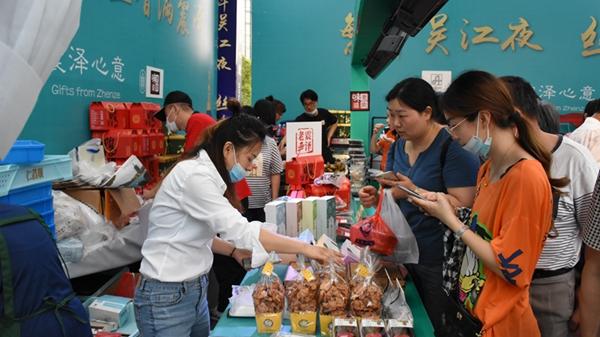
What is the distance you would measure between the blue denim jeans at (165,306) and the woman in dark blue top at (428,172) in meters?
1.08

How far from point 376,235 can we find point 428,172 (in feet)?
1.38

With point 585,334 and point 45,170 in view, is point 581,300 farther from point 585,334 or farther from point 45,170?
point 45,170

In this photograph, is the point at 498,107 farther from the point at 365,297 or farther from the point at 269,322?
the point at 269,322

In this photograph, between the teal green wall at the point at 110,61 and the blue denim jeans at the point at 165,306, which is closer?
the blue denim jeans at the point at 165,306

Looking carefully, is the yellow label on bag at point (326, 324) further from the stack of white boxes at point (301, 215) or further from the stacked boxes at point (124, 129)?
the stacked boxes at point (124, 129)

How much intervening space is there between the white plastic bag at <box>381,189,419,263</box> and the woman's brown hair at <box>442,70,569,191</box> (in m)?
0.68

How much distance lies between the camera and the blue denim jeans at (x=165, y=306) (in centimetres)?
203

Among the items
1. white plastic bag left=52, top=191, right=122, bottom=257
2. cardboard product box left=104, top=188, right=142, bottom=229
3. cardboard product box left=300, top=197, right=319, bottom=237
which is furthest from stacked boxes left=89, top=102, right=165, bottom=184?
cardboard product box left=300, top=197, right=319, bottom=237

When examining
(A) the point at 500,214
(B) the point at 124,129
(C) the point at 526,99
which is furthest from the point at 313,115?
(A) the point at 500,214

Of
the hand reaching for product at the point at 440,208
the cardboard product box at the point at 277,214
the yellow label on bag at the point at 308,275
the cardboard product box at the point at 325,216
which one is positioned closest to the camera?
the hand reaching for product at the point at 440,208

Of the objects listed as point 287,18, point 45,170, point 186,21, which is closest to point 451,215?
point 45,170

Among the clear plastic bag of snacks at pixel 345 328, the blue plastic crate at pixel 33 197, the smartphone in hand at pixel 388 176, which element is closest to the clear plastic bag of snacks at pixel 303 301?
the clear plastic bag of snacks at pixel 345 328

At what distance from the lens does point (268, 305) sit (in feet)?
5.95

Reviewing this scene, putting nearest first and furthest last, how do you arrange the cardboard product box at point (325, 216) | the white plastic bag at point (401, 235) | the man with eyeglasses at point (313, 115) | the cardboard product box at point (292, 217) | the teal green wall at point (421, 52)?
the white plastic bag at point (401, 235) < the cardboard product box at point (292, 217) < the cardboard product box at point (325, 216) < the man with eyeglasses at point (313, 115) < the teal green wall at point (421, 52)
